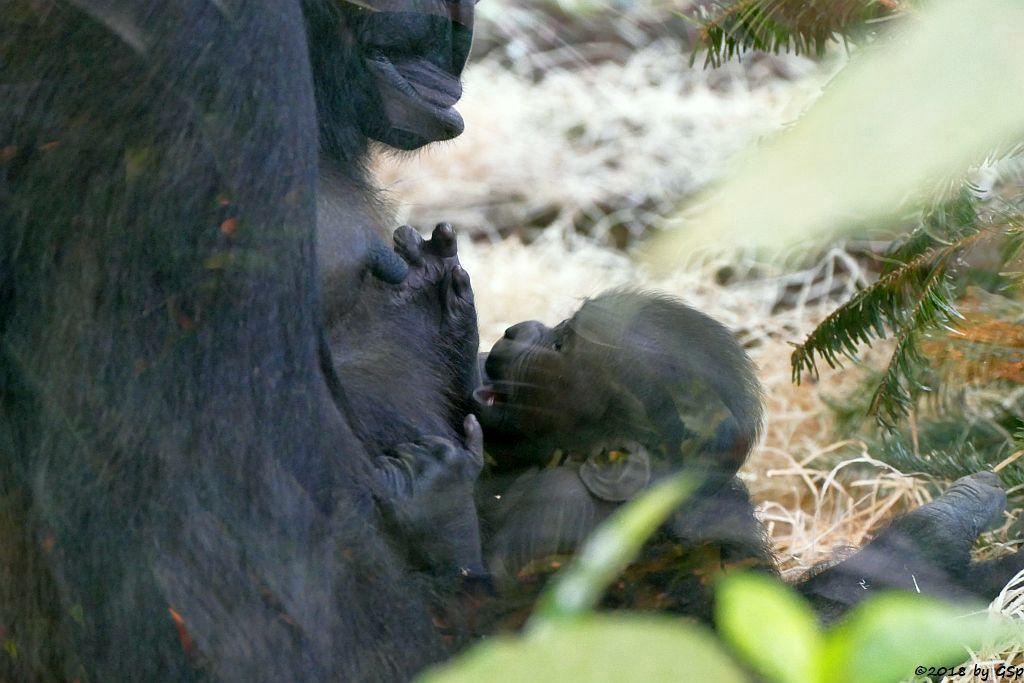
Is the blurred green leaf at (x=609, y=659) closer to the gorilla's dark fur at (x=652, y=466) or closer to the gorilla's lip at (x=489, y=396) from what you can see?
the gorilla's dark fur at (x=652, y=466)

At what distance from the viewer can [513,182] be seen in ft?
16.3

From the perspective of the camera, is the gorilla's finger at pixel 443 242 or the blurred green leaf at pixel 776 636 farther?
the gorilla's finger at pixel 443 242

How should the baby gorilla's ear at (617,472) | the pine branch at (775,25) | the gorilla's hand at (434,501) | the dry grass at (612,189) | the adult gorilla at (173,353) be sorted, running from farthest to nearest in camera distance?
the dry grass at (612,189) → the pine branch at (775,25) → the baby gorilla's ear at (617,472) → the gorilla's hand at (434,501) → the adult gorilla at (173,353)

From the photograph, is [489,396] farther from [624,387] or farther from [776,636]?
[776,636]

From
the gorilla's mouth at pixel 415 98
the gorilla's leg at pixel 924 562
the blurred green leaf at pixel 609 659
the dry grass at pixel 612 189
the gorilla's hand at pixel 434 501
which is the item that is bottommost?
the dry grass at pixel 612 189

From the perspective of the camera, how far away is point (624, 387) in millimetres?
1878

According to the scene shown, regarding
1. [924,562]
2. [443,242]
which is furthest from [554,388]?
[924,562]

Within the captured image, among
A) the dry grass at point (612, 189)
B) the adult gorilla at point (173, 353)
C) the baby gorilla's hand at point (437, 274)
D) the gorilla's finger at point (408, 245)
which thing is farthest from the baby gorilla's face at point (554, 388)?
the dry grass at point (612, 189)

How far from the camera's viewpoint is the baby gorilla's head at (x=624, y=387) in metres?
1.80

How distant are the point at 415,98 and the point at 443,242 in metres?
0.32

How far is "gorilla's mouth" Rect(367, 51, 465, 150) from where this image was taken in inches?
Result: 70.3

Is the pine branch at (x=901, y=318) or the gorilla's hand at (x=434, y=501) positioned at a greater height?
the pine branch at (x=901, y=318)

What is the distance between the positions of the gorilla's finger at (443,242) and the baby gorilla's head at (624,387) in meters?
0.18

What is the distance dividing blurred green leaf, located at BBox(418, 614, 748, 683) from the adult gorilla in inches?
35.0
